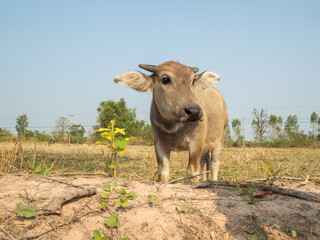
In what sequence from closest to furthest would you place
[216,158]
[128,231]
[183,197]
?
[128,231] → [183,197] → [216,158]

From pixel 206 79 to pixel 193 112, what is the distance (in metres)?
1.51

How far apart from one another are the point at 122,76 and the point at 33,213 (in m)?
2.73

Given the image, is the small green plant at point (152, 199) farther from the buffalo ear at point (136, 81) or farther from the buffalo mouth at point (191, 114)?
the buffalo ear at point (136, 81)

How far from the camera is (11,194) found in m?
2.60

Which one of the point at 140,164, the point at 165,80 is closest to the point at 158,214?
the point at 165,80

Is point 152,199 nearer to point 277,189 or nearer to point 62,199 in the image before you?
point 62,199

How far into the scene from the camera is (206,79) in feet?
16.5

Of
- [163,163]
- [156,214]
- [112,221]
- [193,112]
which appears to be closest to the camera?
[112,221]

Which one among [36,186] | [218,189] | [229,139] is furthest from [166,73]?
[229,139]

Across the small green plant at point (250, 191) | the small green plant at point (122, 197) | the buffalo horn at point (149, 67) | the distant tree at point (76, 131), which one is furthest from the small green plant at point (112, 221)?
the distant tree at point (76, 131)

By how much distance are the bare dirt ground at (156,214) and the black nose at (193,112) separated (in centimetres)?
115

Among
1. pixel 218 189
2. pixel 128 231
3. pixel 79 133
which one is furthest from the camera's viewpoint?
pixel 79 133

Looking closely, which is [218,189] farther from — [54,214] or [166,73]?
[166,73]

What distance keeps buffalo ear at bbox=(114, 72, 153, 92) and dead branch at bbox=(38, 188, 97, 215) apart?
2295 mm
